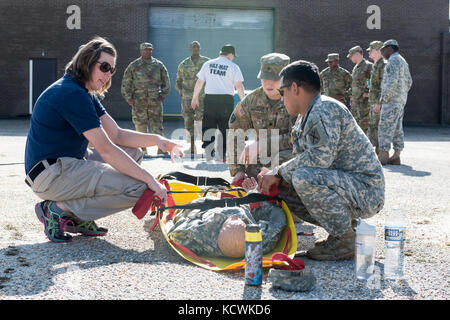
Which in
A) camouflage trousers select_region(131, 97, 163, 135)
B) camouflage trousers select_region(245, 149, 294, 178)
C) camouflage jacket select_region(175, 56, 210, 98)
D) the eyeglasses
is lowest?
camouflage trousers select_region(245, 149, 294, 178)

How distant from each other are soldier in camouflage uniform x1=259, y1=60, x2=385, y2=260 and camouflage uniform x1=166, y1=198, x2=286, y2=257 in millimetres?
260

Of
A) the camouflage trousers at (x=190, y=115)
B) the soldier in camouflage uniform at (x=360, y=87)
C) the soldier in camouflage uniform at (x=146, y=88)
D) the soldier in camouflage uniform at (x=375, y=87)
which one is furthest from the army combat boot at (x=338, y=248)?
the soldier in camouflage uniform at (x=360, y=87)

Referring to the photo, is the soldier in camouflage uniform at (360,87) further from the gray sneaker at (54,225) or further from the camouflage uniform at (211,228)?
the gray sneaker at (54,225)

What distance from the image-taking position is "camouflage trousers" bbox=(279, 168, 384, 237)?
3736mm

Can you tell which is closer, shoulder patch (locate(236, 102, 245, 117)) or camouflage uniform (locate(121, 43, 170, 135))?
shoulder patch (locate(236, 102, 245, 117))

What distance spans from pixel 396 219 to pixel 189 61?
8927mm

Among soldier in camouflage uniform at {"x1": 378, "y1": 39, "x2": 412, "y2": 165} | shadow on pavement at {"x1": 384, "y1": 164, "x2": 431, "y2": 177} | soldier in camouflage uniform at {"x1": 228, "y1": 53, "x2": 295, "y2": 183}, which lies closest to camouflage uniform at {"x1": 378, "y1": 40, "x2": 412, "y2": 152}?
soldier in camouflage uniform at {"x1": 378, "y1": 39, "x2": 412, "y2": 165}

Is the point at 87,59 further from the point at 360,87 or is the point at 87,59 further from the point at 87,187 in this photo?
the point at 360,87

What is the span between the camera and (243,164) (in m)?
5.15

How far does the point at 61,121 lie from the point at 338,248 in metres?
2.20

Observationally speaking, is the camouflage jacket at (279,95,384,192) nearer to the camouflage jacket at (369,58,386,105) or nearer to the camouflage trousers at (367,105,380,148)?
the camouflage jacket at (369,58,386,105)
